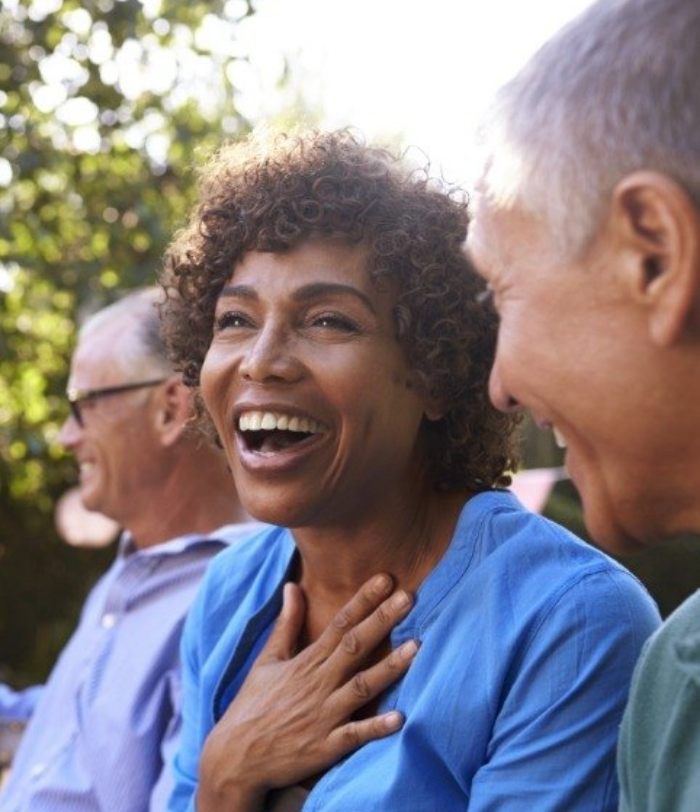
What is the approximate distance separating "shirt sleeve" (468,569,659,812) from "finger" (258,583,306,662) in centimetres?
55

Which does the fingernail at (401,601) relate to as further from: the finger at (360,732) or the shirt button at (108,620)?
the shirt button at (108,620)

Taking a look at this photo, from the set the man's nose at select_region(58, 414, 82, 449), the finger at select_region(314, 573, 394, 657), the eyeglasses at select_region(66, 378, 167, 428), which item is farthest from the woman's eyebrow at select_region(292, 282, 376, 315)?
the man's nose at select_region(58, 414, 82, 449)

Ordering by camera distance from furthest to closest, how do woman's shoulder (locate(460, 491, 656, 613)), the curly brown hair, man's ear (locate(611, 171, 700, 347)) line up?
the curly brown hair → woman's shoulder (locate(460, 491, 656, 613)) → man's ear (locate(611, 171, 700, 347))

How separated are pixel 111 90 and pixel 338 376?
3732 mm

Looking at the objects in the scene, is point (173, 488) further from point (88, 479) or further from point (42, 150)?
point (42, 150)

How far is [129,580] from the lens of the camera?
12.5 feet

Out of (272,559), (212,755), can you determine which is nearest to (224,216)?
(272,559)

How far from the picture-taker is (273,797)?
242 centimetres

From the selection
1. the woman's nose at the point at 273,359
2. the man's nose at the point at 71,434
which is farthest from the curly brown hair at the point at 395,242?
the man's nose at the point at 71,434

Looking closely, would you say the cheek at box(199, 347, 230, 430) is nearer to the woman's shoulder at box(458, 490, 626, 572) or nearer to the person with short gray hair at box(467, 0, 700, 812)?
the woman's shoulder at box(458, 490, 626, 572)

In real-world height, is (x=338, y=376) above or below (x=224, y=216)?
below

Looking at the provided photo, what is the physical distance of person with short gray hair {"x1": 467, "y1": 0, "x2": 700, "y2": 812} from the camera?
4.50 ft

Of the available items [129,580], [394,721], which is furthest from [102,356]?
[394,721]

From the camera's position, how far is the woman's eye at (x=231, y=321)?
8.18 ft
